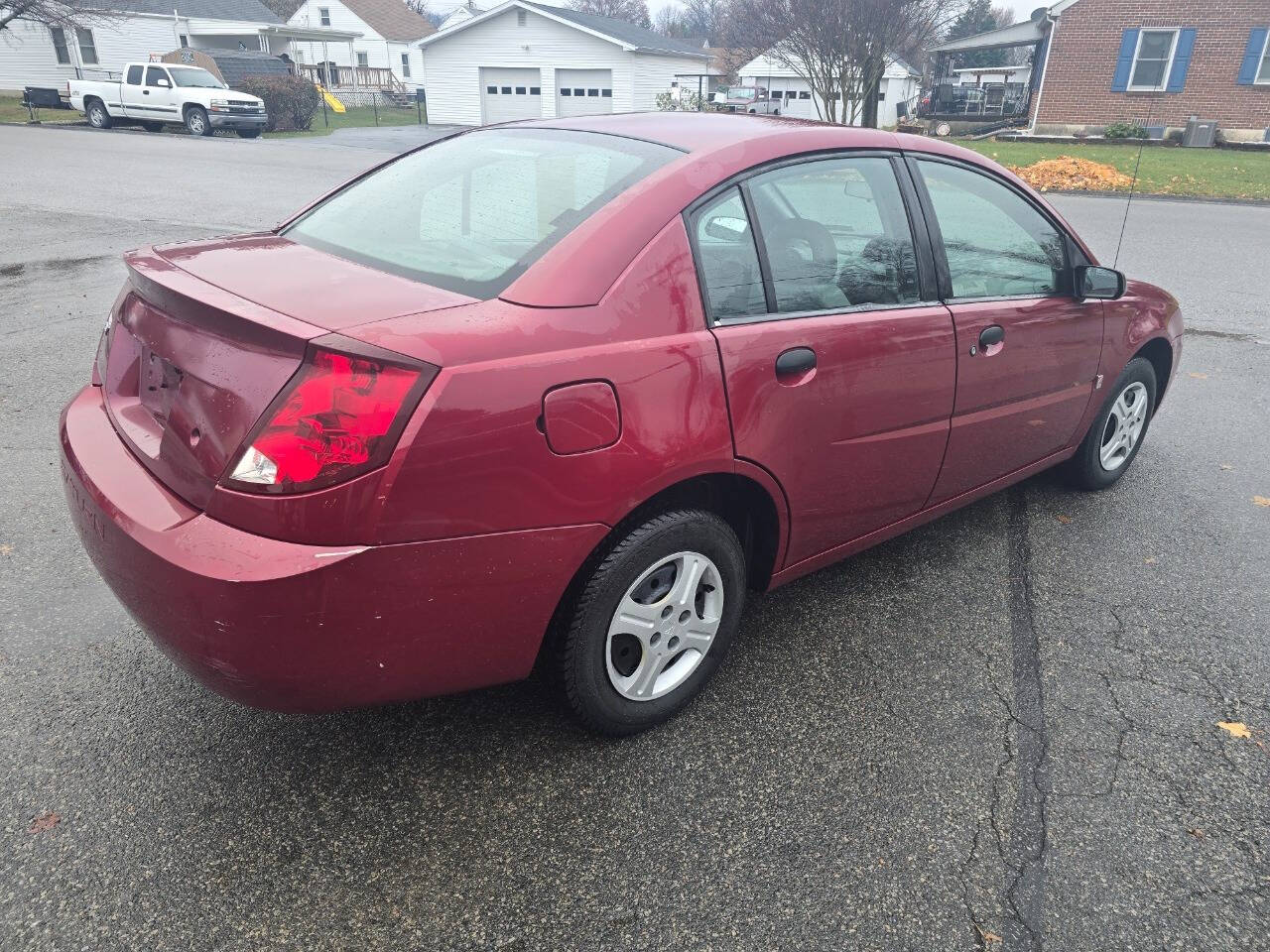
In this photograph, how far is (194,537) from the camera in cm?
201

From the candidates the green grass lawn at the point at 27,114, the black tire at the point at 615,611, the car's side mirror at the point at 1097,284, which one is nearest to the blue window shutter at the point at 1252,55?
the car's side mirror at the point at 1097,284

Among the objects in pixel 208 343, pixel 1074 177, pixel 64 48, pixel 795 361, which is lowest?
pixel 1074 177

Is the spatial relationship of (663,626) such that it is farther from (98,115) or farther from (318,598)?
(98,115)

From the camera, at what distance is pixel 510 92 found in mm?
38625

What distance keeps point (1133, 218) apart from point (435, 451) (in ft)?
48.8

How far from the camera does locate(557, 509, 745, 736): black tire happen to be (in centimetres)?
235

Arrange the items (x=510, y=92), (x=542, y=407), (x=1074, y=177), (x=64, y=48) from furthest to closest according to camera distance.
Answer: (x=64, y=48)
(x=510, y=92)
(x=1074, y=177)
(x=542, y=407)

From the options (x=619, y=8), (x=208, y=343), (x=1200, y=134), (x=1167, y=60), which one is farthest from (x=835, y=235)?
(x=619, y=8)

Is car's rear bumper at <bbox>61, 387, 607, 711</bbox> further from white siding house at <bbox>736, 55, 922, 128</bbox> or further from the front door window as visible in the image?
white siding house at <bbox>736, 55, 922, 128</bbox>

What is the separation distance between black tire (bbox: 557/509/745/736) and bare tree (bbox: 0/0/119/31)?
3950 cm

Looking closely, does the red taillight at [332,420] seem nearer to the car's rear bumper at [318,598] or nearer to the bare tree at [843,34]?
the car's rear bumper at [318,598]

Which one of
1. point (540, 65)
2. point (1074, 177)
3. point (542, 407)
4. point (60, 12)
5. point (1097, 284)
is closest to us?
point (542, 407)

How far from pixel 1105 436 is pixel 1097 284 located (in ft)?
3.21

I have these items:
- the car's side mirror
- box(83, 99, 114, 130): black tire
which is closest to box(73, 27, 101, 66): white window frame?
box(83, 99, 114, 130): black tire
